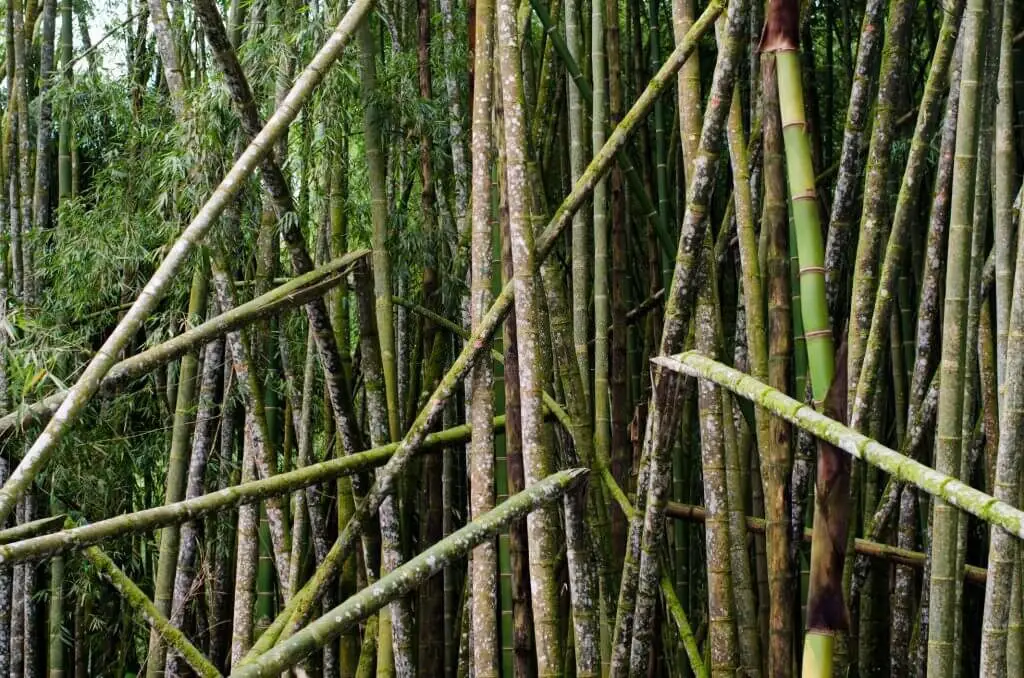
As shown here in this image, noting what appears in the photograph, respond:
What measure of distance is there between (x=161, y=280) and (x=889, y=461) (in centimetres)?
146

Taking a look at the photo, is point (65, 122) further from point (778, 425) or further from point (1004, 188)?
point (1004, 188)

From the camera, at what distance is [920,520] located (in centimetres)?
438

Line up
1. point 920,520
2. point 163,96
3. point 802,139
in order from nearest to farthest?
point 802,139 → point 920,520 → point 163,96

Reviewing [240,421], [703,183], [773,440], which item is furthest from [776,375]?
→ [240,421]

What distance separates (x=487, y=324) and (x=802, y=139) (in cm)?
92

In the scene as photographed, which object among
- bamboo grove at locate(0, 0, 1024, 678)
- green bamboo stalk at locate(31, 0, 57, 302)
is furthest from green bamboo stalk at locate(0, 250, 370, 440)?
green bamboo stalk at locate(31, 0, 57, 302)

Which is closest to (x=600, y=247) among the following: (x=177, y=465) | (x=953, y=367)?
(x=953, y=367)

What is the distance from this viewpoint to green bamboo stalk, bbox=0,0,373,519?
2104 millimetres

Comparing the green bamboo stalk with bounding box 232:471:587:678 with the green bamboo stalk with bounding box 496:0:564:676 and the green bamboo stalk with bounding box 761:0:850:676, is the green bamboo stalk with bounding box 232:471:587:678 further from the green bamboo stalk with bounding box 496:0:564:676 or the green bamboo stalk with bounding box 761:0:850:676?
the green bamboo stalk with bounding box 761:0:850:676

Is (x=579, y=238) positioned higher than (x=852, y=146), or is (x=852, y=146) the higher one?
(x=852, y=146)

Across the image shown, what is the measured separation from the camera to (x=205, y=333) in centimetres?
259

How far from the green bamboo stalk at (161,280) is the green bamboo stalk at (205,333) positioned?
2.8 inches

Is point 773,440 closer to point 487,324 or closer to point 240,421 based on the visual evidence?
point 487,324

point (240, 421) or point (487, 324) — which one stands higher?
point (487, 324)
